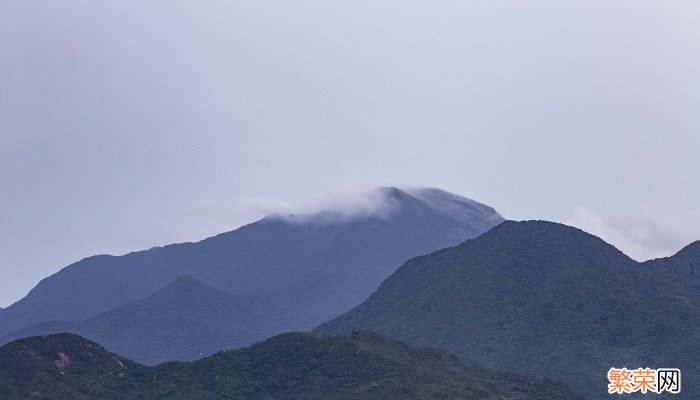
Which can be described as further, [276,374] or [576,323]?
[576,323]

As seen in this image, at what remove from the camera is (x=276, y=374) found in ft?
429

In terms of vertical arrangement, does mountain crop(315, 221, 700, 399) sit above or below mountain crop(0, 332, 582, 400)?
above

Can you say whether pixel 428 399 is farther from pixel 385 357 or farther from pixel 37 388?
pixel 37 388

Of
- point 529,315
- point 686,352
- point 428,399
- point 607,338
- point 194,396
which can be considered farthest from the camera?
point 529,315

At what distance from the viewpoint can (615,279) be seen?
190 meters

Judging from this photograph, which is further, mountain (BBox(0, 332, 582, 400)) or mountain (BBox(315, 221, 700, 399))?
mountain (BBox(315, 221, 700, 399))

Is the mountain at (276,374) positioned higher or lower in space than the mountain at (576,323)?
lower

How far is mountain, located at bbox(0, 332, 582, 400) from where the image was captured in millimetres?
115062

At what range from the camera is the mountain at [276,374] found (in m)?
115

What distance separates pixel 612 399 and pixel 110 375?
247 ft

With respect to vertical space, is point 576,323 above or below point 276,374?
above

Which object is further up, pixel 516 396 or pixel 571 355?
pixel 571 355

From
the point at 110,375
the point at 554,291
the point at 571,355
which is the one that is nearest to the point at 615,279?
the point at 554,291

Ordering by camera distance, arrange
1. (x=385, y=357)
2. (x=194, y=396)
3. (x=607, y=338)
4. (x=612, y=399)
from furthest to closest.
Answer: (x=607, y=338) → (x=612, y=399) → (x=385, y=357) → (x=194, y=396)
